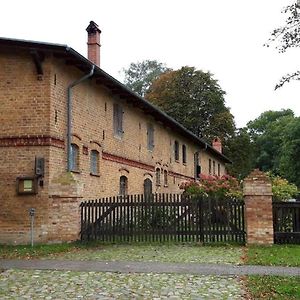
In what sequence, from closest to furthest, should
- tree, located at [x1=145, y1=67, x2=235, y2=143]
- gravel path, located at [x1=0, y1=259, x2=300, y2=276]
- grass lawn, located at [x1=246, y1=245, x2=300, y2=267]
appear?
1. gravel path, located at [x1=0, y1=259, x2=300, y2=276]
2. grass lawn, located at [x1=246, y1=245, x2=300, y2=267]
3. tree, located at [x1=145, y1=67, x2=235, y2=143]

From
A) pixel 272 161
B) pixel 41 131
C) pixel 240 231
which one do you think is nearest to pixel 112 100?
pixel 41 131

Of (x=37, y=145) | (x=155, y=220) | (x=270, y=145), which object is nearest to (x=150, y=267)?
(x=155, y=220)

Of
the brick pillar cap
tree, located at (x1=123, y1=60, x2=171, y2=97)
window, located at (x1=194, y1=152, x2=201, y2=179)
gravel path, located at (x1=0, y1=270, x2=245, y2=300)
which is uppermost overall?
tree, located at (x1=123, y1=60, x2=171, y2=97)

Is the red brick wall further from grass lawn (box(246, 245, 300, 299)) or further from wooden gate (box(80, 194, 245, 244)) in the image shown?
grass lawn (box(246, 245, 300, 299))

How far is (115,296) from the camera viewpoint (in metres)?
7.12

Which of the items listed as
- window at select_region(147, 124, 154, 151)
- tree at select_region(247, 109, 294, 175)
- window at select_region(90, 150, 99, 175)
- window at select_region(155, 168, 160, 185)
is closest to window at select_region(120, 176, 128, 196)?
window at select_region(90, 150, 99, 175)

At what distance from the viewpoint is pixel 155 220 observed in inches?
579

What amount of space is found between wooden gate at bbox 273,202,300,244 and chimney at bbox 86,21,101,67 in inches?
437

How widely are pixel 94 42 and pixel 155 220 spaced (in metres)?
10.2

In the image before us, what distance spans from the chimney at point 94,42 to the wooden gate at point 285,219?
36.4 feet

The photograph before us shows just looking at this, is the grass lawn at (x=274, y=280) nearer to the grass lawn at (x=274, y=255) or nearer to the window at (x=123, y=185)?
the grass lawn at (x=274, y=255)

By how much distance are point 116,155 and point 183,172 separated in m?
13.6

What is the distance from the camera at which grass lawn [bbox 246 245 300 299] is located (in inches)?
284

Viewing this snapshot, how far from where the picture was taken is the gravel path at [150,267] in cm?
923
